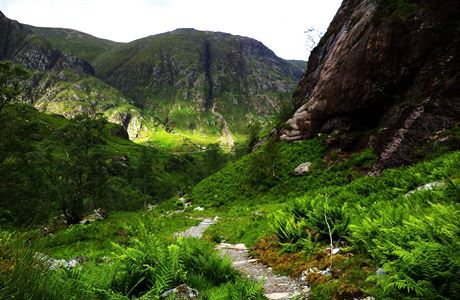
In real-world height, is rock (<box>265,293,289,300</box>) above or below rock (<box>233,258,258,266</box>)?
above

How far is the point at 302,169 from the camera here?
3575cm

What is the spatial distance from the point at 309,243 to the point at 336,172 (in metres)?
21.6

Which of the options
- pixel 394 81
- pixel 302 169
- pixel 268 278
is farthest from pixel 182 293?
pixel 394 81

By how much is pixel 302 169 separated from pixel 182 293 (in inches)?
1174

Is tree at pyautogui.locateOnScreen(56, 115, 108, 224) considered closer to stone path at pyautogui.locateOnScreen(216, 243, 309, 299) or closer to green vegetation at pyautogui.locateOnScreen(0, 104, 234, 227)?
green vegetation at pyautogui.locateOnScreen(0, 104, 234, 227)

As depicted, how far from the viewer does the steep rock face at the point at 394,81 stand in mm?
25953

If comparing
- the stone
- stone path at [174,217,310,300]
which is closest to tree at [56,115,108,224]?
stone path at [174,217,310,300]

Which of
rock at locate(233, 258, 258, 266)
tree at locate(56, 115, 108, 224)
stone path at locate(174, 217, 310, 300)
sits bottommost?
tree at locate(56, 115, 108, 224)

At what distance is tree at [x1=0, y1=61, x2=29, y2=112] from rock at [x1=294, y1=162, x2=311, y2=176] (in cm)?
2691

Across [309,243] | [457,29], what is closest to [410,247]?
[309,243]

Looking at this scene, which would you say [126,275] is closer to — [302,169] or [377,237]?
[377,237]

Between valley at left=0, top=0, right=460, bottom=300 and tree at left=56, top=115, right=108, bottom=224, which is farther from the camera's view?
tree at left=56, top=115, right=108, bottom=224

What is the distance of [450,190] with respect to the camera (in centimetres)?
1095

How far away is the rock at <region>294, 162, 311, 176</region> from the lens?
3532 centimetres
